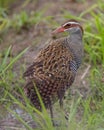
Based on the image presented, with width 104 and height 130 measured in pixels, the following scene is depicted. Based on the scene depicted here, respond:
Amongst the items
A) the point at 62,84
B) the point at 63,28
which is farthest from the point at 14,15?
the point at 62,84

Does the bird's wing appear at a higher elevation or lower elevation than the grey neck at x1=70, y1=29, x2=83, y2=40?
higher

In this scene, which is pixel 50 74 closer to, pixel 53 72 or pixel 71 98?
pixel 53 72

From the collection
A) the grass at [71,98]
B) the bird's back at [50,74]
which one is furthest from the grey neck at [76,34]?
the grass at [71,98]

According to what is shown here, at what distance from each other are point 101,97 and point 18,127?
106 cm

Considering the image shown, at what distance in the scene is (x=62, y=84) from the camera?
6.12 m

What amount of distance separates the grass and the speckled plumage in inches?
5.7

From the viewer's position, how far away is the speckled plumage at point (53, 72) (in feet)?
19.6

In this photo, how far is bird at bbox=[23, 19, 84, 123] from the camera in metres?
5.98

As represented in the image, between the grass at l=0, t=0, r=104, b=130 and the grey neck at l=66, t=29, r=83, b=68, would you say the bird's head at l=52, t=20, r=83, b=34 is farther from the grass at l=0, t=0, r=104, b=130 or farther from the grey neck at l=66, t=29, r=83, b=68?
the grass at l=0, t=0, r=104, b=130

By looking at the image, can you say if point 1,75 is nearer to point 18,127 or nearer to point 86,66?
point 18,127

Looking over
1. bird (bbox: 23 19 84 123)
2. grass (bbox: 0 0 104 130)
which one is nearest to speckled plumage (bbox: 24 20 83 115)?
bird (bbox: 23 19 84 123)

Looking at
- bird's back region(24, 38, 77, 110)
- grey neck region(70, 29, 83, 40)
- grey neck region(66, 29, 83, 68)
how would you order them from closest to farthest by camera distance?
bird's back region(24, 38, 77, 110), grey neck region(66, 29, 83, 68), grey neck region(70, 29, 83, 40)

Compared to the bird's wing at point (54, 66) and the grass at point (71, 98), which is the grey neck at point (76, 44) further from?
the grass at point (71, 98)

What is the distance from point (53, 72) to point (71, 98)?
32.3 inches
